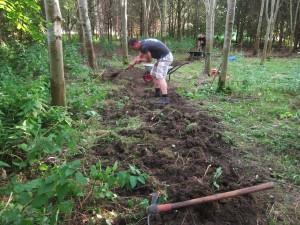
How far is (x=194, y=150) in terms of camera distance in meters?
4.53

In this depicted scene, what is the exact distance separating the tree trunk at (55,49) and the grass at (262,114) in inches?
108

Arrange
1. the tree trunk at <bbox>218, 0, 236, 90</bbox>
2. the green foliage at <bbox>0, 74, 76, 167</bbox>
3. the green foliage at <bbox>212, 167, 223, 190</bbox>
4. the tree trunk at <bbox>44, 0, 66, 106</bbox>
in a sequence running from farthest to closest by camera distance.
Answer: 1. the tree trunk at <bbox>218, 0, 236, 90</bbox>
2. the tree trunk at <bbox>44, 0, 66, 106</bbox>
3. the green foliage at <bbox>0, 74, 76, 167</bbox>
4. the green foliage at <bbox>212, 167, 223, 190</bbox>

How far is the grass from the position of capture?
4773 mm

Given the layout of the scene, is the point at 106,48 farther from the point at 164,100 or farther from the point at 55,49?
the point at 55,49

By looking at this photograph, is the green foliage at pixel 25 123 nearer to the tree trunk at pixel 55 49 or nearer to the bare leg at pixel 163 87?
the tree trunk at pixel 55 49

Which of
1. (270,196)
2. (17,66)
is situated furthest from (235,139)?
(17,66)

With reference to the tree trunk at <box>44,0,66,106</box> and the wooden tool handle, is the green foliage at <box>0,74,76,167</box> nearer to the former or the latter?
the tree trunk at <box>44,0,66,106</box>

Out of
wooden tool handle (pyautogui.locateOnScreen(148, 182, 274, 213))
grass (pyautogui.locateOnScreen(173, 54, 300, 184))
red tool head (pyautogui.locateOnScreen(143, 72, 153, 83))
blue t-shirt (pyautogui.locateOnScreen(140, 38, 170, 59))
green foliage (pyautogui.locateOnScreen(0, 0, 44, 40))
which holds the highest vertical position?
green foliage (pyautogui.locateOnScreen(0, 0, 44, 40))

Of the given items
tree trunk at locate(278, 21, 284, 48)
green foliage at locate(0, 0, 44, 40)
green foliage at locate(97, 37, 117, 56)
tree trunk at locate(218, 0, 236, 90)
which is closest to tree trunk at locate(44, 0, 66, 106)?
green foliage at locate(0, 0, 44, 40)

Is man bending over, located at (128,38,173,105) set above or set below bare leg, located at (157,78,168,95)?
above

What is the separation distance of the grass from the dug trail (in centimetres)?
36

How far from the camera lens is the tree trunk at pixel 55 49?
4.98 m

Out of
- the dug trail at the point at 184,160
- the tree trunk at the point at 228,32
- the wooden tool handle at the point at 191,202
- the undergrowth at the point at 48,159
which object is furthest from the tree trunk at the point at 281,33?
the wooden tool handle at the point at 191,202

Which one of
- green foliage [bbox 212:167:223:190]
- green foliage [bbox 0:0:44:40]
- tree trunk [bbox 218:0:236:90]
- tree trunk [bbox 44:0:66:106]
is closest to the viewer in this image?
green foliage [bbox 212:167:223:190]
